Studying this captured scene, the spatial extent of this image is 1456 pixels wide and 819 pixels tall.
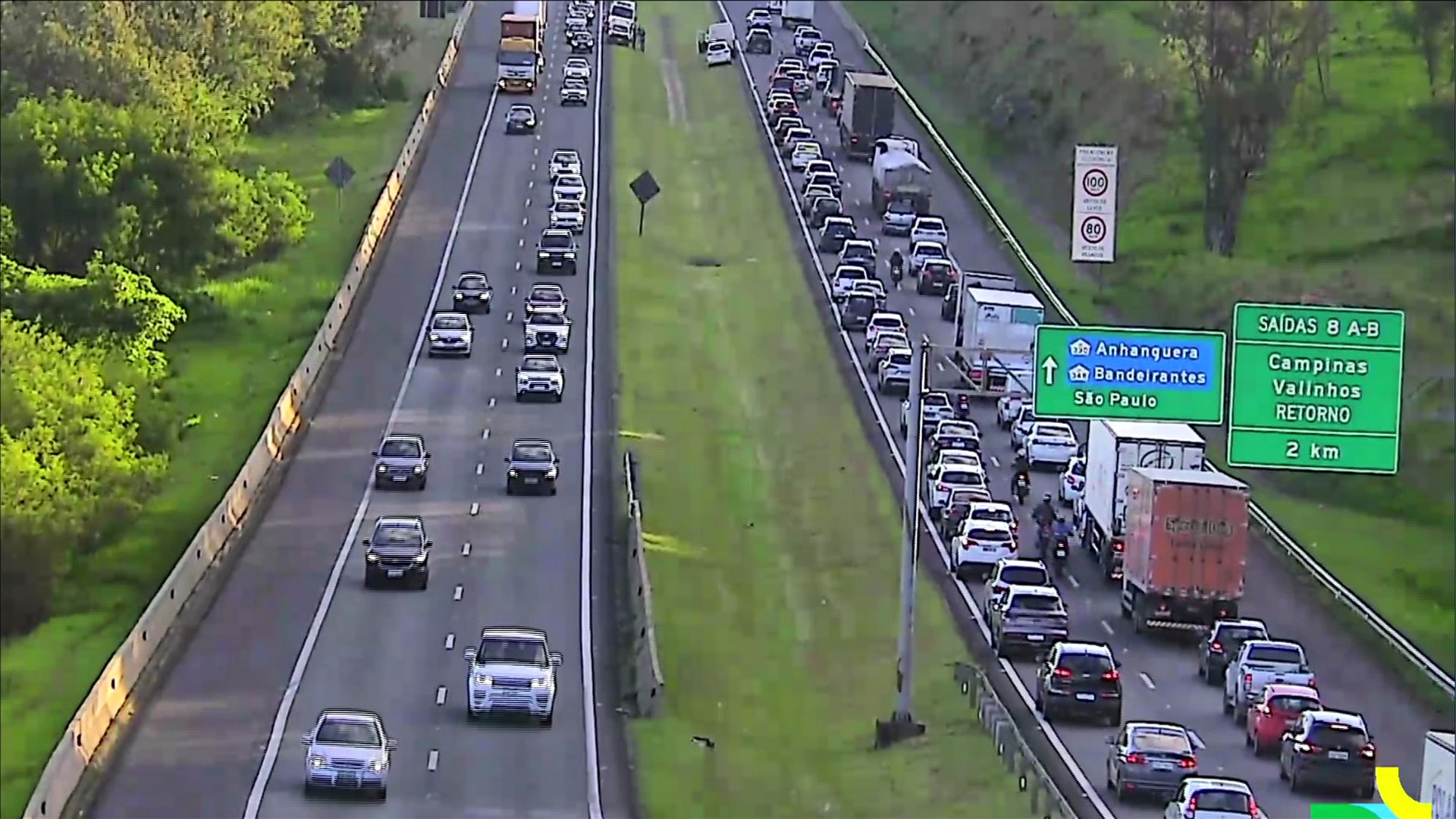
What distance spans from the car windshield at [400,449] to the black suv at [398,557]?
348 inches

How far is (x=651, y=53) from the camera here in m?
141

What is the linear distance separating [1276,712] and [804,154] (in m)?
67.7

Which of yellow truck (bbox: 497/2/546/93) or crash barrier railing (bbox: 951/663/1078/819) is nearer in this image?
crash barrier railing (bbox: 951/663/1078/819)

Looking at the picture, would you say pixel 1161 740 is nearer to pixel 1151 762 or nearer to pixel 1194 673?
pixel 1151 762

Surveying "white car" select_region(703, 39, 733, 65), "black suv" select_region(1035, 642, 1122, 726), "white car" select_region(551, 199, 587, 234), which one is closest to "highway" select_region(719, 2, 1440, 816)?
"black suv" select_region(1035, 642, 1122, 726)

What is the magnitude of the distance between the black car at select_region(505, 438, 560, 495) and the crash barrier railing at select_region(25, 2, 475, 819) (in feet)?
18.9

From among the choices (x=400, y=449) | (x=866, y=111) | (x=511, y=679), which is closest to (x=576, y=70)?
(x=866, y=111)

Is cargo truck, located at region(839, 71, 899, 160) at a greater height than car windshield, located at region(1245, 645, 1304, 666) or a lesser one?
greater

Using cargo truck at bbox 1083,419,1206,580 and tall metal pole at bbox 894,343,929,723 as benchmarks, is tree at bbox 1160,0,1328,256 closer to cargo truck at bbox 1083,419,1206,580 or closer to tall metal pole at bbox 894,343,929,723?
cargo truck at bbox 1083,419,1206,580

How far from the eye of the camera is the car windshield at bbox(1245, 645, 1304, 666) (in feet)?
153

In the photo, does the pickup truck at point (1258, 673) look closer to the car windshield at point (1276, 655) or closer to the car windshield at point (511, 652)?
A: the car windshield at point (1276, 655)

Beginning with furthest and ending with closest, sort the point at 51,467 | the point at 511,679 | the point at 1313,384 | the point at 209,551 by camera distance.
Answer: the point at 51,467 → the point at 209,551 → the point at 511,679 → the point at 1313,384

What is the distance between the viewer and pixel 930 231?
315ft

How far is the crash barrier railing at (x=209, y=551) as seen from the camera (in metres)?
37.7
